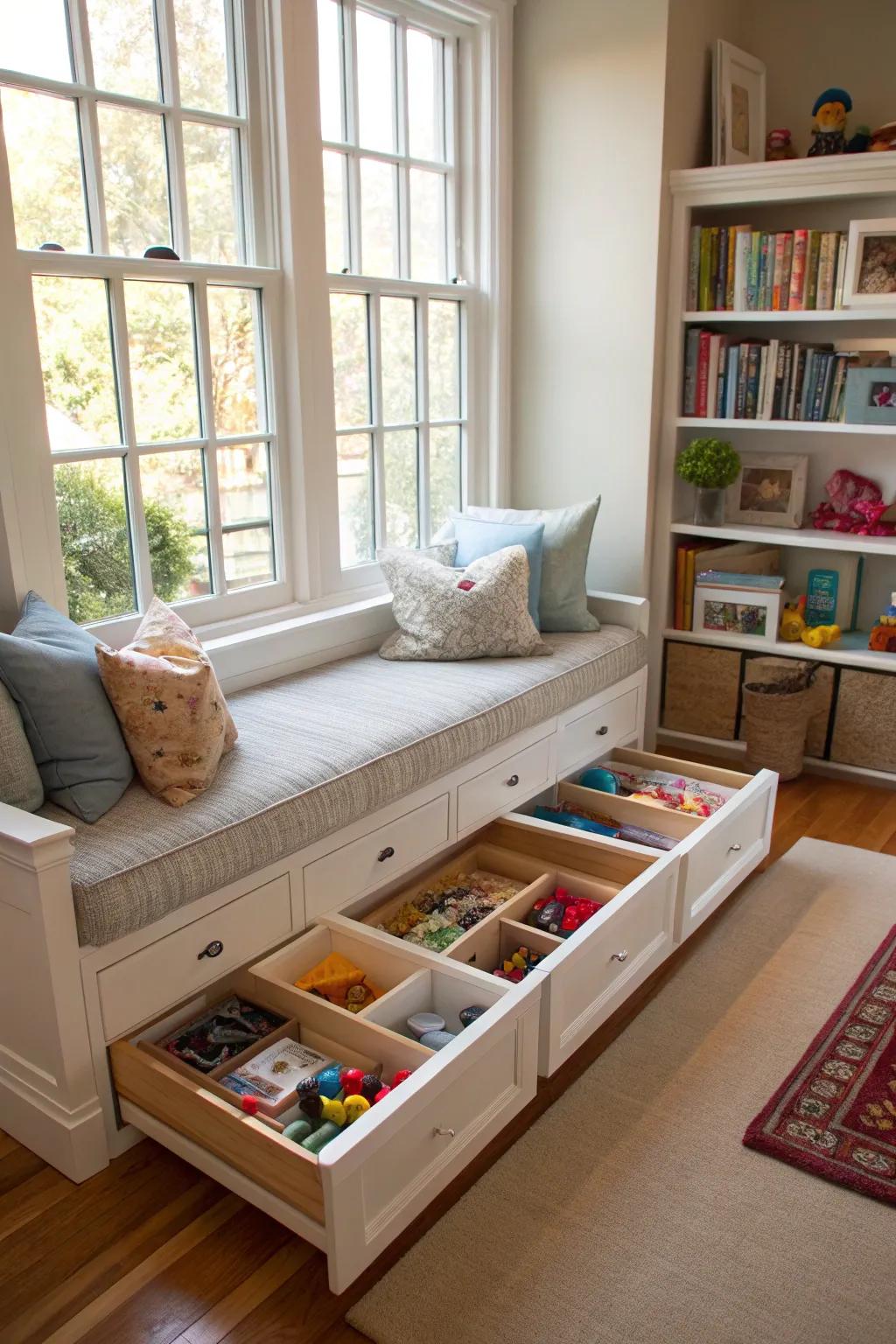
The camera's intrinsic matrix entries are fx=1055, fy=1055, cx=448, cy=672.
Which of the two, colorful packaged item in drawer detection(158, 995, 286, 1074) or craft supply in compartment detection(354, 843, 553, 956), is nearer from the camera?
colorful packaged item in drawer detection(158, 995, 286, 1074)

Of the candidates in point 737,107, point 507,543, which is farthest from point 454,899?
point 737,107

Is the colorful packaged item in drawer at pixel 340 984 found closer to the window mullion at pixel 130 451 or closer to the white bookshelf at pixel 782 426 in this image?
the window mullion at pixel 130 451

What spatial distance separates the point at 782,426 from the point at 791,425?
0.09ft

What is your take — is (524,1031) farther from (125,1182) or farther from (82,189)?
(82,189)

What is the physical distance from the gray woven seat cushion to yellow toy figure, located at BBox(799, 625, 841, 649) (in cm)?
66

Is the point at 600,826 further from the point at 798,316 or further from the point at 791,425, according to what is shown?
the point at 798,316

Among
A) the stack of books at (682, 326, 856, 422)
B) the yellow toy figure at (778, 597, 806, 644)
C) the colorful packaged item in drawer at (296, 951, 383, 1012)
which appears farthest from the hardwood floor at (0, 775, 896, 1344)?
the stack of books at (682, 326, 856, 422)

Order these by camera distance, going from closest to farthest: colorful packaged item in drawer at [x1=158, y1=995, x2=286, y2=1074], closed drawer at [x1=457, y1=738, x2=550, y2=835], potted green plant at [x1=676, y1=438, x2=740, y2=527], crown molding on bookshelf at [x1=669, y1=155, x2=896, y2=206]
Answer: colorful packaged item in drawer at [x1=158, y1=995, x2=286, y2=1074] < closed drawer at [x1=457, y1=738, x2=550, y2=835] < crown molding on bookshelf at [x1=669, y1=155, x2=896, y2=206] < potted green plant at [x1=676, y1=438, x2=740, y2=527]

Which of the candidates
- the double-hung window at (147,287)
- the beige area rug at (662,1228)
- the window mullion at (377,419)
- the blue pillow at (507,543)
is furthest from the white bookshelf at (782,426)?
the beige area rug at (662,1228)

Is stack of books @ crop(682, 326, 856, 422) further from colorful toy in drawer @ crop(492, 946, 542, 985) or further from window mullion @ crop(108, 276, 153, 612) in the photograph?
colorful toy in drawer @ crop(492, 946, 542, 985)

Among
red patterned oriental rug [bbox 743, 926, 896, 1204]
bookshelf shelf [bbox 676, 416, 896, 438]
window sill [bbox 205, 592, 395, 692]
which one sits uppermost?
bookshelf shelf [bbox 676, 416, 896, 438]

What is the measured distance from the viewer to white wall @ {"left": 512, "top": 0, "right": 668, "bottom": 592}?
3199 mm

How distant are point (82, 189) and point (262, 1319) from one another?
87.2 inches

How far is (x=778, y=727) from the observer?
3.34 meters
